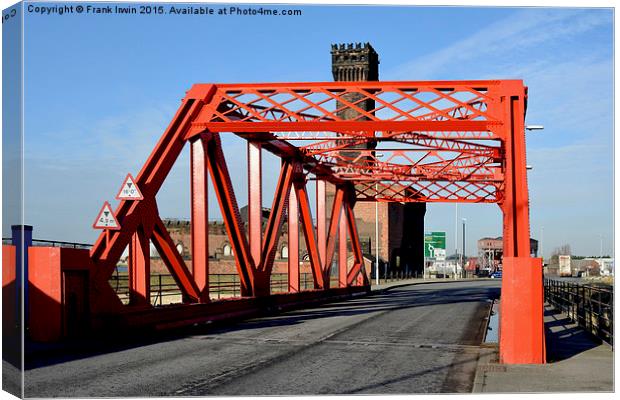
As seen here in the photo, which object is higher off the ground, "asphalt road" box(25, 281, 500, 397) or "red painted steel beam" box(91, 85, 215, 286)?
"red painted steel beam" box(91, 85, 215, 286)

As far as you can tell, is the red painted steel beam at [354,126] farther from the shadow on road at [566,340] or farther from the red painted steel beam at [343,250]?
the red painted steel beam at [343,250]

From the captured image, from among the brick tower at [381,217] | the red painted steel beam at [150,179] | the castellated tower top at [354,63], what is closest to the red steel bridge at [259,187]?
the red painted steel beam at [150,179]

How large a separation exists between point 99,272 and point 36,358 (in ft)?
12.4

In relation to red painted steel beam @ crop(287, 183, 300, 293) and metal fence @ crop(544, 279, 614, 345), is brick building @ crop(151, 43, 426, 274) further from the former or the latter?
metal fence @ crop(544, 279, 614, 345)

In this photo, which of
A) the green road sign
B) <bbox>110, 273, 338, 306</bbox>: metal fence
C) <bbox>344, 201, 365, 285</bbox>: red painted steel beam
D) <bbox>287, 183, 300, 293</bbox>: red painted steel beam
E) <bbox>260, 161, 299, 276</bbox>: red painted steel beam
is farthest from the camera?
the green road sign

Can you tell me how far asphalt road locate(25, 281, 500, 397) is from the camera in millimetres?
12742

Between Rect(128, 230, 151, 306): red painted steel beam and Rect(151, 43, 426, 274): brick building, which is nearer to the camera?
Rect(128, 230, 151, 306): red painted steel beam

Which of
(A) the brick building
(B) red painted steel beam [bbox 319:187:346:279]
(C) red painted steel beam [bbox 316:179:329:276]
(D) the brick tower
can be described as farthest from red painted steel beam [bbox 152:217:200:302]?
(D) the brick tower

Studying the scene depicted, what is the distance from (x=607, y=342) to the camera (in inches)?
727

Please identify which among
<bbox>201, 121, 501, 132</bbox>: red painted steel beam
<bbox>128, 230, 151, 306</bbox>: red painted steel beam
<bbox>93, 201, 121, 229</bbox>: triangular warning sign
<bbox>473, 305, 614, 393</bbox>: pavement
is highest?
<bbox>201, 121, 501, 132</bbox>: red painted steel beam

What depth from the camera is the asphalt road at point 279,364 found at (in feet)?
41.8

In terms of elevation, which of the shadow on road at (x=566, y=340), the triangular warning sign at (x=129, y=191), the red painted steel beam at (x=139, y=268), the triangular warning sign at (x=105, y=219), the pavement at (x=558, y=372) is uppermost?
the triangular warning sign at (x=129, y=191)

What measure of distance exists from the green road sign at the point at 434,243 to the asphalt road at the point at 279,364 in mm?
71327

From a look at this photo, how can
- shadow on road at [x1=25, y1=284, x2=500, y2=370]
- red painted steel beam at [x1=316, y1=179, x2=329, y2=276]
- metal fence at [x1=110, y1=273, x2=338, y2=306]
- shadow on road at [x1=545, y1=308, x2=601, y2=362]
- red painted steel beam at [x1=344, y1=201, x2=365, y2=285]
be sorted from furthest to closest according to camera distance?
1. red painted steel beam at [x1=344, y1=201, x2=365, y2=285]
2. red painted steel beam at [x1=316, y1=179, x2=329, y2=276]
3. metal fence at [x1=110, y1=273, x2=338, y2=306]
4. shadow on road at [x1=545, y1=308, x2=601, y2=362]
5. shadow on road at [x1=25, y1=284, x2=500, y2=370]
